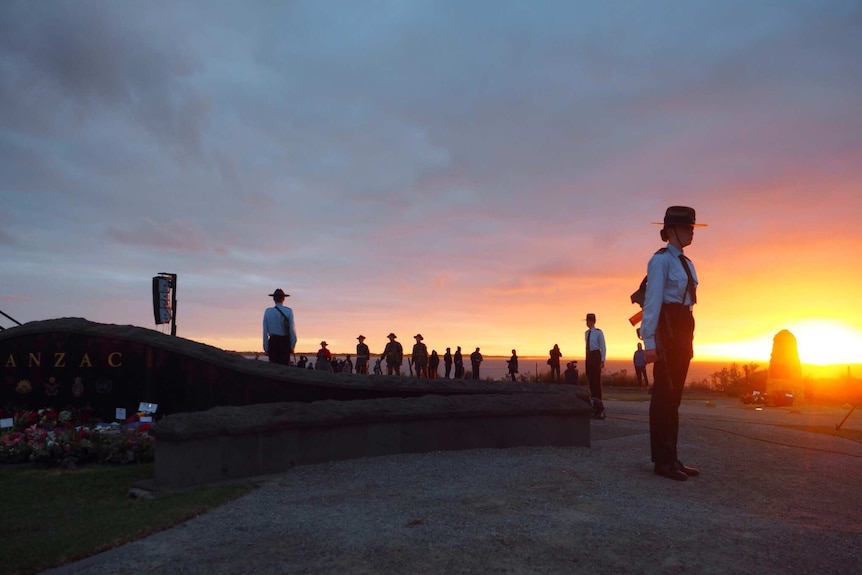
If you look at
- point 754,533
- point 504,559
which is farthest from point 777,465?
point 504,559

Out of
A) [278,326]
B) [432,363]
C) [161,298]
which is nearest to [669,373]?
[278,326]

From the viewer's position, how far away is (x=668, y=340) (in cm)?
607

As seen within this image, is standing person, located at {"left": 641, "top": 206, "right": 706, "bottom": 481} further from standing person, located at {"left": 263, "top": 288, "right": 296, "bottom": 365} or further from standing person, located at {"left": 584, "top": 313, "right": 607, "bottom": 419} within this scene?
standing person, located at {"left": 584, "top": 313, "right": 607, "bottom": 419}

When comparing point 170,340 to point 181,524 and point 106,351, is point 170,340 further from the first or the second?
point 181,524

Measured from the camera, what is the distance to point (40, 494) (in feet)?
18.3

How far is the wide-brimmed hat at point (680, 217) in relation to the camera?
21.2ft

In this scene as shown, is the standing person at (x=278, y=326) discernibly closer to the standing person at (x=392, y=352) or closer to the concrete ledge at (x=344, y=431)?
the concrete ledge at (x=344, y=431)

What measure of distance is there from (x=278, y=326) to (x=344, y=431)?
12.9 feet

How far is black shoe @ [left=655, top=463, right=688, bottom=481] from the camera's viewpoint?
583 cm

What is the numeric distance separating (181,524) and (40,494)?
2103 mm

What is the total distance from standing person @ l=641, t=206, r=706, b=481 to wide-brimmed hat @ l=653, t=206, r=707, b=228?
340 mm

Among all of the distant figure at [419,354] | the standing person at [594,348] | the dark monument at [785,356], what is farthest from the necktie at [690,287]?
→ the distant figure at [419,354]

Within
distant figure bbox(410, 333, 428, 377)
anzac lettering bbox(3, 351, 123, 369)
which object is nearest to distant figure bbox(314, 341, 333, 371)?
distant figure bbox(410, 333, 428, 377)

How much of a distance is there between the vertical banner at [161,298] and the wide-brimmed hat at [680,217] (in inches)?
478
